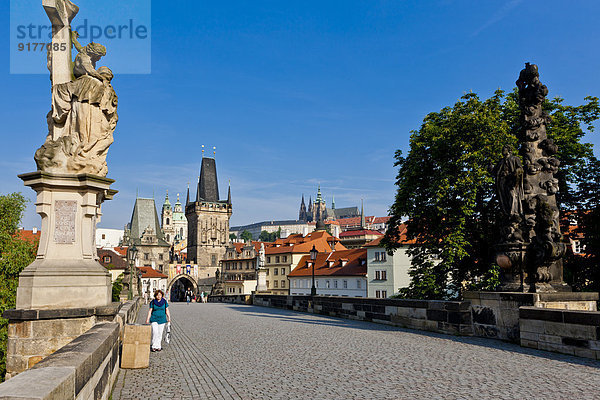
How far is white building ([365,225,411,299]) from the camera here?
59469mm

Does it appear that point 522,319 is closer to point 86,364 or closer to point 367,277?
point 86,364

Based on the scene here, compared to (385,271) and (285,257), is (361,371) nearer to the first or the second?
(385,271)

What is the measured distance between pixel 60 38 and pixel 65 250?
3862mm

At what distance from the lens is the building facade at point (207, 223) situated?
396ft

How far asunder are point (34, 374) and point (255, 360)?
6.26 metres

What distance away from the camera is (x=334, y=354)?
9680 millimetres

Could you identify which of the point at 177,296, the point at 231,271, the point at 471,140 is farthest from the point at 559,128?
the point at 177,296

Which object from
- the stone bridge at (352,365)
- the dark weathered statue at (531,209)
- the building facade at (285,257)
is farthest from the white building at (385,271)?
the dark weathered statue at (531,209)

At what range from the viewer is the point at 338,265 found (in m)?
70.0

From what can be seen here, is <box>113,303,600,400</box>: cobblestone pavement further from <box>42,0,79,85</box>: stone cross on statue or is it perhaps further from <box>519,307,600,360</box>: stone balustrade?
<box>42,0,79,85</box>: stone cross on statue

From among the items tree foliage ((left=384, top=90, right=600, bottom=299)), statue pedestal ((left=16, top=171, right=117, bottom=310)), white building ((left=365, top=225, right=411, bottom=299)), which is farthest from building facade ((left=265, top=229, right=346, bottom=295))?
statue pedestal ((left=16, top=171, right=117, bottom=310))

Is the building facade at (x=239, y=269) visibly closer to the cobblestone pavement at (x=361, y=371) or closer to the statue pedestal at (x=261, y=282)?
the statue pedestal at (x=261, y=282)

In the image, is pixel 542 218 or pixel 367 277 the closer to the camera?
pixel 542 218

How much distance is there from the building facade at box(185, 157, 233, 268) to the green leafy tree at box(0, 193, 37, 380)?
76894mm
